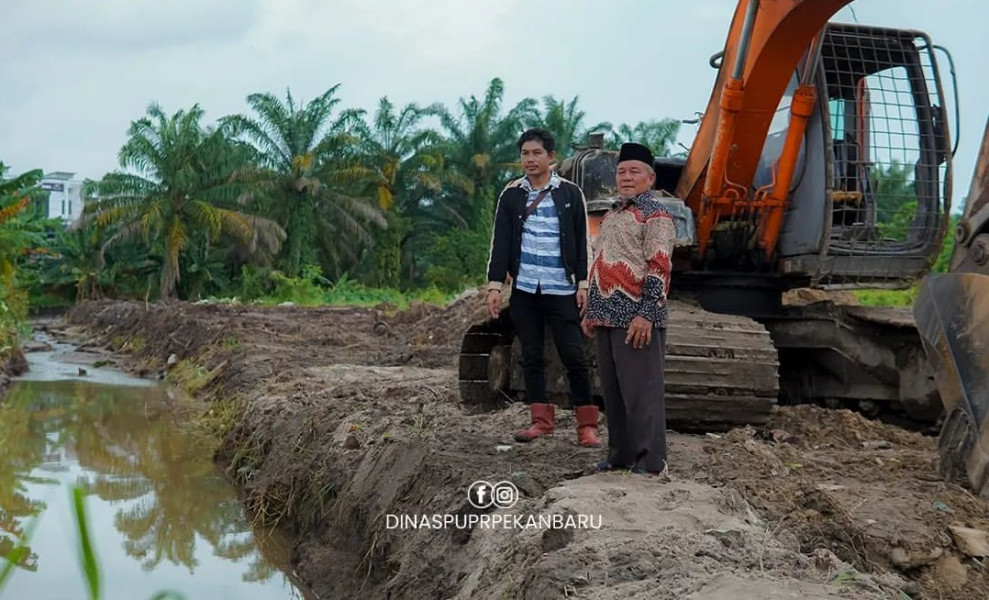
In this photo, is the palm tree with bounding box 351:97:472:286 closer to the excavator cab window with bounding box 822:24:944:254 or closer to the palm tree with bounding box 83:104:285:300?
the palm tree with bounding box 83:104:285:300

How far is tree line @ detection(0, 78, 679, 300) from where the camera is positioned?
36219 millimetres

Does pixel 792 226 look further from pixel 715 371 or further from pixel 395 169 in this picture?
pixel 395 169

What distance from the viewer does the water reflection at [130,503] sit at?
20.5 feet

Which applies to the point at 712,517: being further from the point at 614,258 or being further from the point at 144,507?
the point at 144,507

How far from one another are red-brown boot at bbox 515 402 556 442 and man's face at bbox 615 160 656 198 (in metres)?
1.42

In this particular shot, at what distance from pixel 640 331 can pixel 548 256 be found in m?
1.06

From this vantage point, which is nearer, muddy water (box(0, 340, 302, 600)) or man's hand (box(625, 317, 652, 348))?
man's hand (box(625, 317, 652, 348))

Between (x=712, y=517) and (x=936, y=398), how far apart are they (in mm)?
3845

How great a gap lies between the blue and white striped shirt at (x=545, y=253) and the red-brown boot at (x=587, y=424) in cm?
62

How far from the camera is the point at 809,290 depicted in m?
8.05

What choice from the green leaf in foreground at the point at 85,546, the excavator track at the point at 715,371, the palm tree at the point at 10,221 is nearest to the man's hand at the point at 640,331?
the excavator track at the point at 715,371

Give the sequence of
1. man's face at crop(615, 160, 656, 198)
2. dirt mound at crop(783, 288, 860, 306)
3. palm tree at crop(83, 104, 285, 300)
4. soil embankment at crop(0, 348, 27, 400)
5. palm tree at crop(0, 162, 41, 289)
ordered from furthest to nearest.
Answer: palm tree at crop(83, 104, 285, 300) → palm tree at crop(0, 162, 41, 289) → soil embankment at crop(0, 348, 27, 400) → dirt mound at crop(783, 288, 860, 306) → man's face at crop(615, 160, 656, 198)

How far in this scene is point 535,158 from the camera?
5.84 meters

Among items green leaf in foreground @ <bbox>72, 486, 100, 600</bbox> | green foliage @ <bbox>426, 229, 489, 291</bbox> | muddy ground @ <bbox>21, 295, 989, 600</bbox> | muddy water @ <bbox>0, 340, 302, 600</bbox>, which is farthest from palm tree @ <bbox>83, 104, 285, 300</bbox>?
green leaf in foreground @ <bbox>72, 486, 100, 600</bbox>
